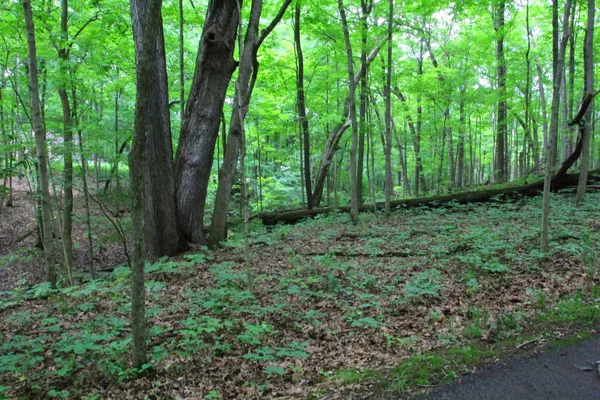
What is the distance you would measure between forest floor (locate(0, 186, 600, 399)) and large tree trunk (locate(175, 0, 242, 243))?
1177mm

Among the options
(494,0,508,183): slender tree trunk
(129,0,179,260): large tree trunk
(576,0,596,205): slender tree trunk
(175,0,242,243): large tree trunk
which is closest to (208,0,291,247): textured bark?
(175,0,242,243): large tree trunk

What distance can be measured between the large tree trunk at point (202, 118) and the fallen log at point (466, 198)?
18.0ft

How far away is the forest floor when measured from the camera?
316cm

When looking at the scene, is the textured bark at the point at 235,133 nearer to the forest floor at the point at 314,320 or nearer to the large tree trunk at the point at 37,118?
the forest floor at the point at 314,320

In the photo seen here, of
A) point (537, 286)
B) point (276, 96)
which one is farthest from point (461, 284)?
point (276, 96)

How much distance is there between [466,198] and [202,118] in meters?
10.1

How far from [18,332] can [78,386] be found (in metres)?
1.87

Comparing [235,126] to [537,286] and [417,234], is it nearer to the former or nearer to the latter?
[417,234]

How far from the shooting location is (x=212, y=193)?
1930 cm

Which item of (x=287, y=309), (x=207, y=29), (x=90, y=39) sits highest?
(x=90, y=39)

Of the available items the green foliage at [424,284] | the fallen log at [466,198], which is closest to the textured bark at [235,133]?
the green foliage at [424,284]

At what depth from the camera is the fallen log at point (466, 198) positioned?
514 inches

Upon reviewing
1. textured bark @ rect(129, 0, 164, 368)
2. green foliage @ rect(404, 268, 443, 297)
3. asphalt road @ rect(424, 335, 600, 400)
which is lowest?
asphalt road @ rect(424, 335, 600, 400)

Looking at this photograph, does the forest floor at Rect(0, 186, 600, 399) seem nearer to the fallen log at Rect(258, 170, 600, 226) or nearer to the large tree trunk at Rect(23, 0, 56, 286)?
the large tree trunk at Rect(23, 0, 56, 286)
